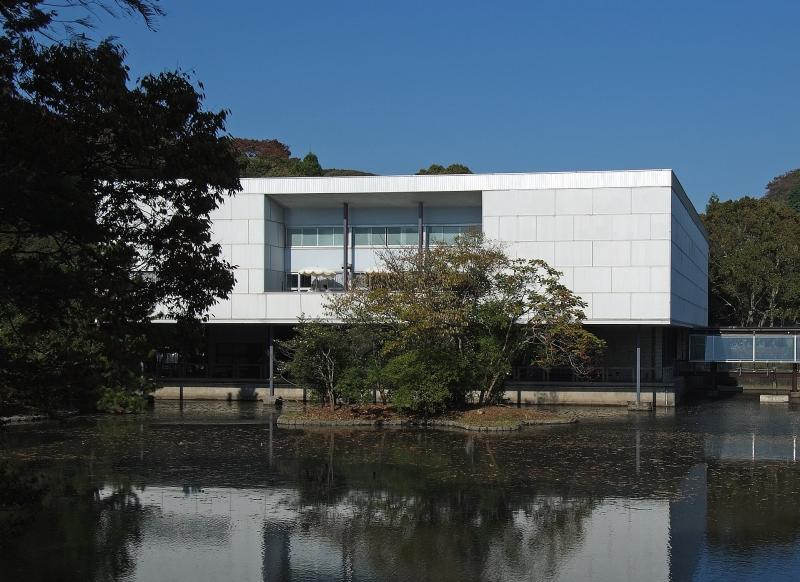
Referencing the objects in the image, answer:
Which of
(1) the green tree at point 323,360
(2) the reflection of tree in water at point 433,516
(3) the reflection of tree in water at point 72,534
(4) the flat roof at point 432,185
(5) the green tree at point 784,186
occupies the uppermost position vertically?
(5) the green tree at point 784,186

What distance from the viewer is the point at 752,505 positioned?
16.4m

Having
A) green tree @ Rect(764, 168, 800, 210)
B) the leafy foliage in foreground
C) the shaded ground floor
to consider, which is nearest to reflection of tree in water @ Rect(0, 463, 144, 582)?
the leafy foliage in foreground

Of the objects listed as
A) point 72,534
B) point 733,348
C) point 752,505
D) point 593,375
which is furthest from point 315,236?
point 72,534

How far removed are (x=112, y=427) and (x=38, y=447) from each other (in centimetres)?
523

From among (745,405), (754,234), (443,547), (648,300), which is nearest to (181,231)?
(443,547)

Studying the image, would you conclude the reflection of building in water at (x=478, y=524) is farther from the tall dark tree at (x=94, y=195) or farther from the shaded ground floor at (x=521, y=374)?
the shaded ground floor at (x=521, y=374)

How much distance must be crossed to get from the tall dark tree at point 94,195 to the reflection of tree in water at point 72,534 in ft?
5.84

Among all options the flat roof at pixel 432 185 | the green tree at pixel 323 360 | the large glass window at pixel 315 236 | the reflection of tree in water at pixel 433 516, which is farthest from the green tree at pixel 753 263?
the reflection of tree in water at pixel 433 516

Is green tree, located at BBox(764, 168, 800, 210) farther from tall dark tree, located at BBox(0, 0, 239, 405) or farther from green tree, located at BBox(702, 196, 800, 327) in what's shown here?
tall dark tree, located at BBox(0, 0, 239, 405)

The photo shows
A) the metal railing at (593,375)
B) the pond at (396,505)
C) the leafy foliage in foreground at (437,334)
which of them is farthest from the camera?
the metal railing at (593,375)

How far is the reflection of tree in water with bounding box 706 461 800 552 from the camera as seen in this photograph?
13.8 metres

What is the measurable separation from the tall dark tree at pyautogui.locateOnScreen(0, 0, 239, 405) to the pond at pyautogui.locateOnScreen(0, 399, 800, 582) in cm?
139

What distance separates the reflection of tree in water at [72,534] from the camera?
1155 cm

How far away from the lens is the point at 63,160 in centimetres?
901
